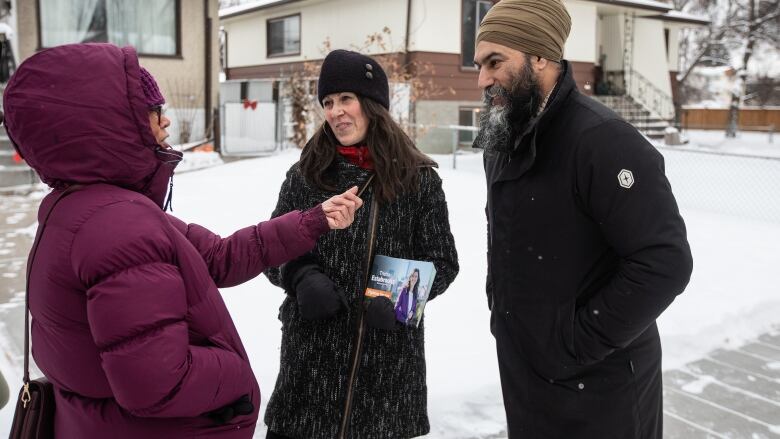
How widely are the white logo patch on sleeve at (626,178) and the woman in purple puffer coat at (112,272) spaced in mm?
1184

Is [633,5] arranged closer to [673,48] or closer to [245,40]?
[673,48]

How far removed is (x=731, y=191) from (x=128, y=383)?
41.6 ft

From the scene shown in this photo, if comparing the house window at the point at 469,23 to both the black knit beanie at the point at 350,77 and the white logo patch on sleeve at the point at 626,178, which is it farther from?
the white logo patch on sleeve at the point at 626,178

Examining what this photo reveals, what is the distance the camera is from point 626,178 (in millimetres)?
1999

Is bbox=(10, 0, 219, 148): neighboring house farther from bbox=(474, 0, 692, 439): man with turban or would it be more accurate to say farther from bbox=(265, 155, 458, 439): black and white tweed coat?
bbox=(474, 0, 692, 439): man with turban

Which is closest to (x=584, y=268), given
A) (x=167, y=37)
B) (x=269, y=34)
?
(x=167, y=37)

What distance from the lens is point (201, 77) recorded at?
1558cm

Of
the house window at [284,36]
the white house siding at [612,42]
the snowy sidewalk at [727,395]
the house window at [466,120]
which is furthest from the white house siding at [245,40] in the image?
the snowy sidewalk at [727,395]

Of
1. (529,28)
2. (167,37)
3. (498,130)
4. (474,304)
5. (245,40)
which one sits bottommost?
(474,304)

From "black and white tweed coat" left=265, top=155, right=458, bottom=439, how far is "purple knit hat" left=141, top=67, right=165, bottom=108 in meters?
1.02

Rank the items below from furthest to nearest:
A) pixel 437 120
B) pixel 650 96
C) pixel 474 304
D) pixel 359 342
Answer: pixel 650 96, pixel 437 120, pixel 474 304, pixel 359 342

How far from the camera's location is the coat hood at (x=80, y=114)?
1607mm

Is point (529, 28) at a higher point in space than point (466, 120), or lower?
lower

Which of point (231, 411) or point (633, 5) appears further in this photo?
point (633, 5)
